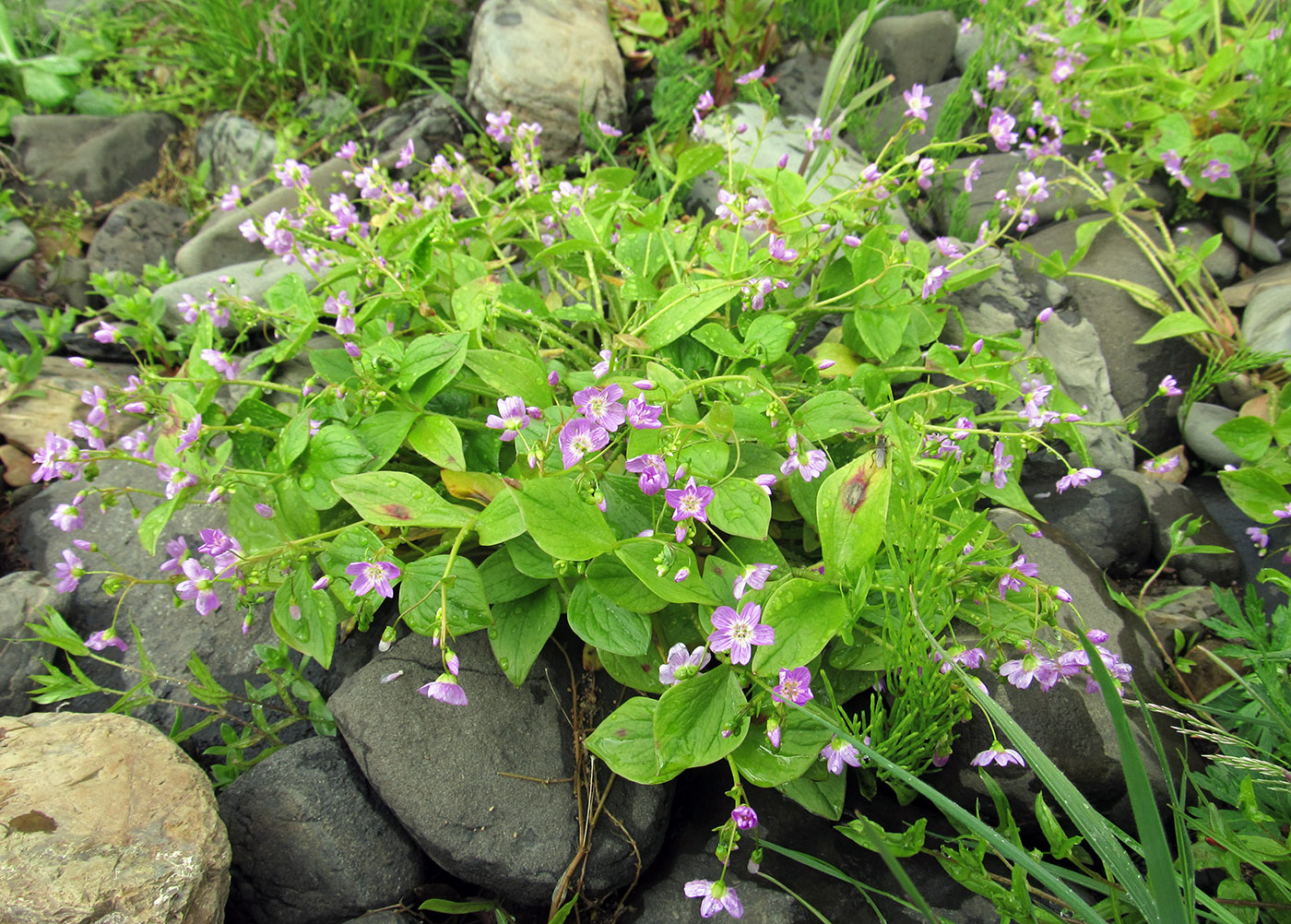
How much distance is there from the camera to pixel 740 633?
4.86 feet

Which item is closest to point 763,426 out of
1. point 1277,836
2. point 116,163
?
point 1277,836

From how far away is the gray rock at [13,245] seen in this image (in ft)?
11.4

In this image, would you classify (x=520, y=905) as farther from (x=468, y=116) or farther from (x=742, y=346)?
(x=468, y=116)

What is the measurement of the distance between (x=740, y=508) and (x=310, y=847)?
125 centimetres

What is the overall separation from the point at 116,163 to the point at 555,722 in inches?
153

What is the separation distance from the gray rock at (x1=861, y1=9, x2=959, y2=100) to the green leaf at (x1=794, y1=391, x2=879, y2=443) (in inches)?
114

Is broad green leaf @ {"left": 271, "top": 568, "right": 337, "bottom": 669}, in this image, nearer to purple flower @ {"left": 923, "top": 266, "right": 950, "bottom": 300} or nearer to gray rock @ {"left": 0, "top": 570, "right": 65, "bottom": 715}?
gray rock @ {"left": 0, "top": 570, "right": 65, "bottom": 715}

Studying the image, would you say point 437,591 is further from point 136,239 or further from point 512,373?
point 136,239

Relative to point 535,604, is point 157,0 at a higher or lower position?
higher

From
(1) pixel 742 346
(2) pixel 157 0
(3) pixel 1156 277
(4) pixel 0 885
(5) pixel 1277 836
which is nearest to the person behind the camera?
(4) pixel 0 885

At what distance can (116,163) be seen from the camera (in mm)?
3951

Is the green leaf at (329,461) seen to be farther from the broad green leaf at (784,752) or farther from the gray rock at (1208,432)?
the gray rock at (1208,432)

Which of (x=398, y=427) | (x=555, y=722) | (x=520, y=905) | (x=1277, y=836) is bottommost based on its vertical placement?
(x=520, y=905)

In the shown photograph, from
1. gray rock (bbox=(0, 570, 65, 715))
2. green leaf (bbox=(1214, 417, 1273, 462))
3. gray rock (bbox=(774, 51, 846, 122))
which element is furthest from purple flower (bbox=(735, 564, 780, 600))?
gray rock (bbox=(774, 51, 846, 122))
